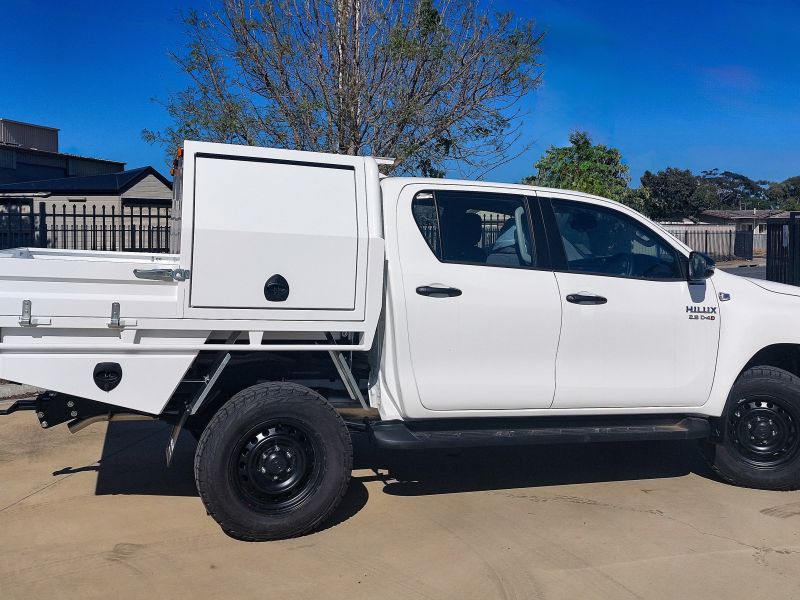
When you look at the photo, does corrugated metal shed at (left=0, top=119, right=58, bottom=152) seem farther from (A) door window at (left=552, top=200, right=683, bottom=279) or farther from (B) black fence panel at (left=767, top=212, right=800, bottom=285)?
(A) door window at (left=552, top=200, right=683, bottom=279)

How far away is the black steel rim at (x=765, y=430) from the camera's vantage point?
5895 millimetres

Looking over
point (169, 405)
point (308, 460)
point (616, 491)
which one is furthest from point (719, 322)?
point (169, 405)

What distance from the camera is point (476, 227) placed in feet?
18.2

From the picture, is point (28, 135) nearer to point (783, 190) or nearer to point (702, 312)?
point (702, 312)

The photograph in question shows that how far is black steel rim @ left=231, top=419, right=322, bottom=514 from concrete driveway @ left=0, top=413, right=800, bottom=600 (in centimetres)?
27

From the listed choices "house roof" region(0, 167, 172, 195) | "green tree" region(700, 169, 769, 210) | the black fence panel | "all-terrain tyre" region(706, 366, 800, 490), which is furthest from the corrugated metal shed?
"green tree" region(700, 169, 769, 210)

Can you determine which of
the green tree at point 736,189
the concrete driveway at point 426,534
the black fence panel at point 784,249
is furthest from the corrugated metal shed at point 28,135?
the green tree at point 736,189

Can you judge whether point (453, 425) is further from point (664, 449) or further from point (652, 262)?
point (664, 449)

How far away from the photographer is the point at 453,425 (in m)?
5.36

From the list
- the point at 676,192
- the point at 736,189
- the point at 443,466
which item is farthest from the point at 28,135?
the point at 736,189

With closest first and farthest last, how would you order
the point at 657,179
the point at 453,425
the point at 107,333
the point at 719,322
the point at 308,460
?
the point at 107,333
the point at 308,460
the point at 453,425
the point at 719,322
the point at 657,179

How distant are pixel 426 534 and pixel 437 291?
4.87ft

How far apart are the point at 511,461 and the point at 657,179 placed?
6447 cm

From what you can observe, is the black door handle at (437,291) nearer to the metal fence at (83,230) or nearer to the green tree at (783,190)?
the metal fence at (83,230)
